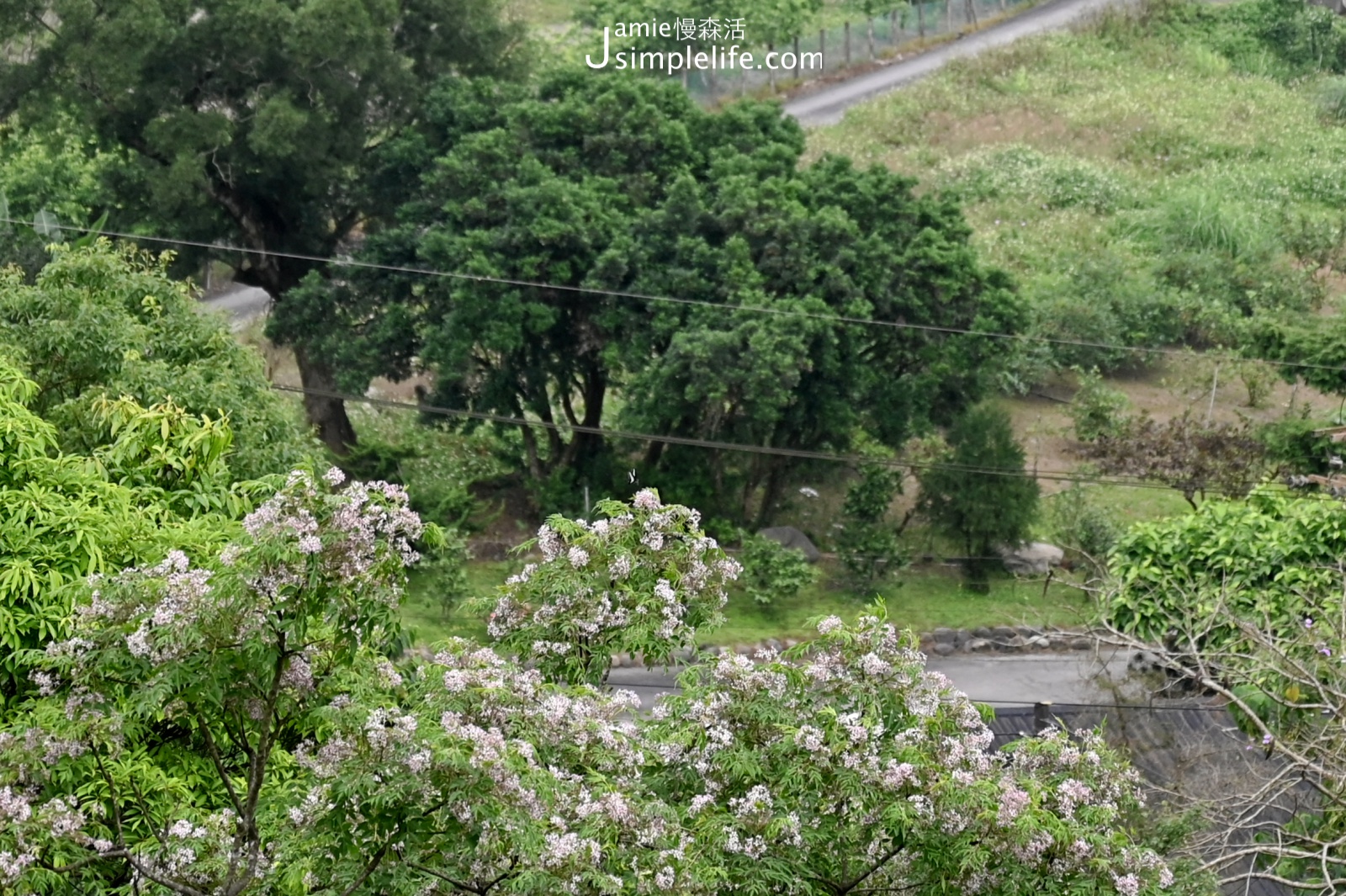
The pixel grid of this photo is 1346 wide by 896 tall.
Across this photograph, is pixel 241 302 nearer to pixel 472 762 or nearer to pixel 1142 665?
pixel 1142 665

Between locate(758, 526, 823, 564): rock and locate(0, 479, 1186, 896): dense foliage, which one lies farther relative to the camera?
locate(758, 526, 823, 564): rock

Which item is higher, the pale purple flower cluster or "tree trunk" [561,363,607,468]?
the pale purple flower cluster

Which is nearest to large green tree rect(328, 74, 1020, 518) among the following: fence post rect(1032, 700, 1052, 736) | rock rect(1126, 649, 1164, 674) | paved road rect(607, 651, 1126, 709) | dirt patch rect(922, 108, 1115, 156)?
paved road rect(607, 651, 1126, 709)

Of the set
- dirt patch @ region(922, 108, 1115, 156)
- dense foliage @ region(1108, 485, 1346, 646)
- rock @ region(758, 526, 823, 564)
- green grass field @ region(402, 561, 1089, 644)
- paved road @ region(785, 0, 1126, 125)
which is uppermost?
paved road @ region(785, 0, 1126, 125)

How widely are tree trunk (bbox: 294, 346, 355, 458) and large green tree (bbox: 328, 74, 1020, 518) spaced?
5.71 feet

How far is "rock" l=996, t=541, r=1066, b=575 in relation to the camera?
19531 mm

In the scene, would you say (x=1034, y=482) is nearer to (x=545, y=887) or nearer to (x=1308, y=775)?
(x=1308, y=775)

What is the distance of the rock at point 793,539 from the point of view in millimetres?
19609

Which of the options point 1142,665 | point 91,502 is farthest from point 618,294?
point 91,502

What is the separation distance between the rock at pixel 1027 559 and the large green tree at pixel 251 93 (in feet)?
28.5

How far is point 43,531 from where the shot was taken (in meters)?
7.06

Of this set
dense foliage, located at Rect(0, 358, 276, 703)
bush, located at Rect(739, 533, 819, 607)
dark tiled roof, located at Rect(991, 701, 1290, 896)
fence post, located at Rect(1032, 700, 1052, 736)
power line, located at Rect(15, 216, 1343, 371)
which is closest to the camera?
dense foliage, located at Rect(0, 358, 276, 703)

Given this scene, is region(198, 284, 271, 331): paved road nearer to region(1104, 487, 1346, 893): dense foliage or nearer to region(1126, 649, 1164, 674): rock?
region(1126, 649, 1164, 674): rock

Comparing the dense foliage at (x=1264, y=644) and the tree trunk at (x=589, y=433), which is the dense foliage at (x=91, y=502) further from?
the tree trunk at (x=589, y=433)
